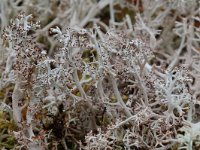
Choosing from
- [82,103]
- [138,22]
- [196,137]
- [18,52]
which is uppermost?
[138,22]

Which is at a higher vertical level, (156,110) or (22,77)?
(22,77)

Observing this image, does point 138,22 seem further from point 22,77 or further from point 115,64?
point 22,77

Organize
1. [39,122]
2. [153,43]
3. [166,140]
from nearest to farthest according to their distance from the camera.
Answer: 1. [166,140]
2. [39,122]
3. [153,43]

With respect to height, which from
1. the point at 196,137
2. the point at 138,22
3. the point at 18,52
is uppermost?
the point at 138,22

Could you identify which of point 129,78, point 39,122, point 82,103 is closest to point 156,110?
point 129,78

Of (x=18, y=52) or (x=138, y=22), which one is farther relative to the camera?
(x=138, y=22)

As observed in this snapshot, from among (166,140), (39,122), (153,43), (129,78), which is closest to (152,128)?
(166,140)

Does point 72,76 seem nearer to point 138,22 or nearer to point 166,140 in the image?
point 166,140

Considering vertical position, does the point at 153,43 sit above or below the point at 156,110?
above

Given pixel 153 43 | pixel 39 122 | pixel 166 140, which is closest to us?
pixel 166 140
